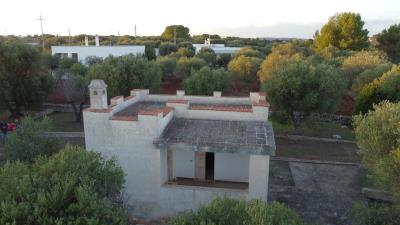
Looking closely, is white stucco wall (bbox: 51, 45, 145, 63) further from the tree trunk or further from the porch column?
the porch column

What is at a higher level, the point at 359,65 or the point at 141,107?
the point at 359,65

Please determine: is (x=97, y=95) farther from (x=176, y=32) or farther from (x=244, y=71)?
(x=176, y=32)

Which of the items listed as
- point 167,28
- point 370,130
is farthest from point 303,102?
point 167,28

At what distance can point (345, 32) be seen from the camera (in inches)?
1977

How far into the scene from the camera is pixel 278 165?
64.5ft

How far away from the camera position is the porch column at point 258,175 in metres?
12.5

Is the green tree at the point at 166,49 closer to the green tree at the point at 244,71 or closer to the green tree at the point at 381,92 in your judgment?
the green tree at the point at 244,71

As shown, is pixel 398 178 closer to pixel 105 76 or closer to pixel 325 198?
pixel 325 198

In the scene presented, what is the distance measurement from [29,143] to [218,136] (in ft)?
29.0

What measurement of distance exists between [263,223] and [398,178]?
6.26 m

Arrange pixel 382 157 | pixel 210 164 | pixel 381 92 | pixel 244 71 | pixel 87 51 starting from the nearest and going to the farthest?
pixel 382 157
pixel 210 164
pixel 381 92
pixel 244 71
pixel 87 51

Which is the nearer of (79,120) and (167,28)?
(79,120)

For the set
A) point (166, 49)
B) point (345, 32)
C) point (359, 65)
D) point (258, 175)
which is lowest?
point (258, 175)

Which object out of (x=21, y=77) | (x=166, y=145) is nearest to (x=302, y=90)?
(x=166, y=145)
